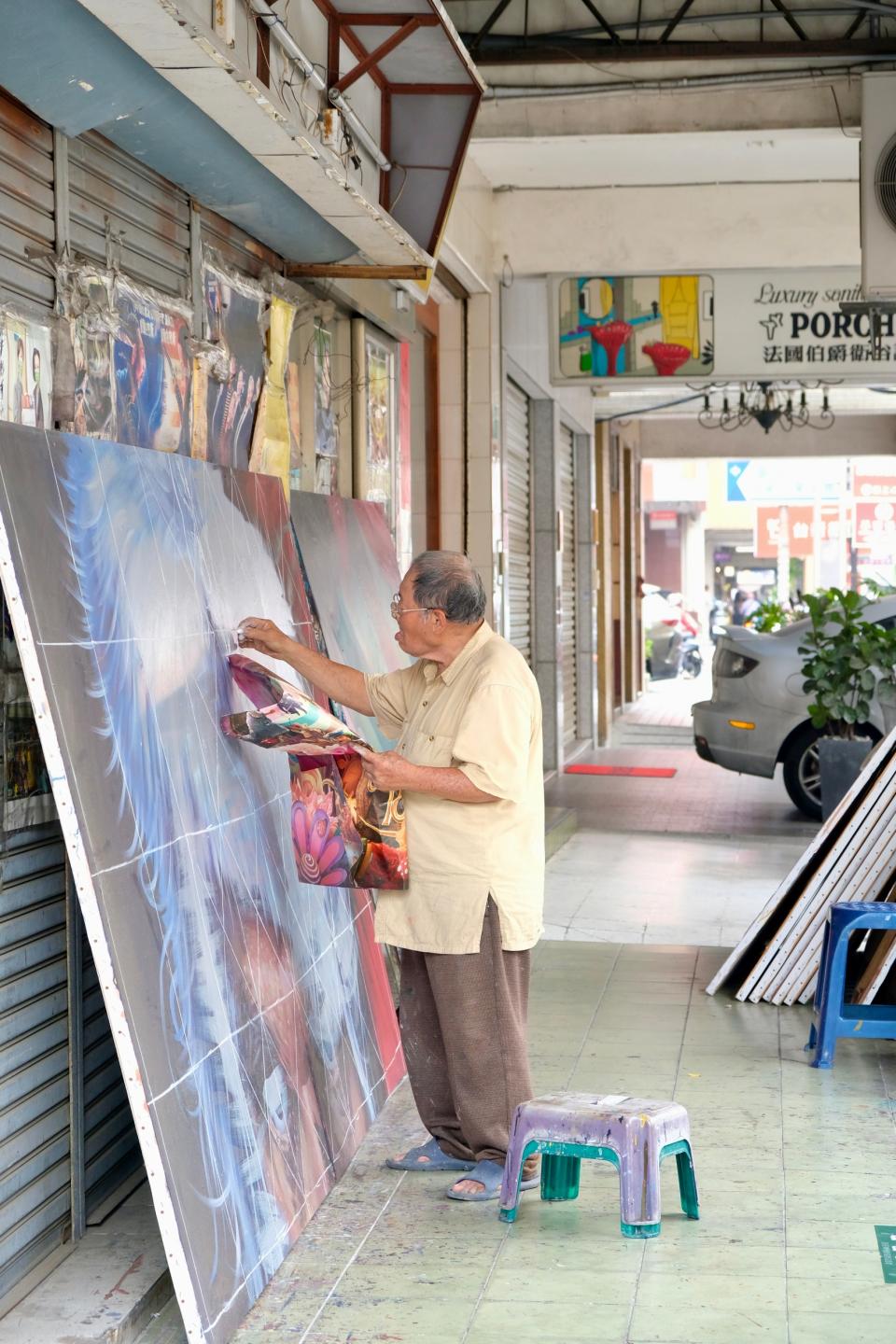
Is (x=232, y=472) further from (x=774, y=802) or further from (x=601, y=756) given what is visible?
(x=601, y=756)

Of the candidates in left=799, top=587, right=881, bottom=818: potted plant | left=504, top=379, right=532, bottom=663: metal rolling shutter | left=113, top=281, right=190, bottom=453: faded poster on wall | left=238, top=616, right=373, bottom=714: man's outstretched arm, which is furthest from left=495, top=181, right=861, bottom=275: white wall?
left=238, top=616, right=373, bottom=714: man's outstretched arm

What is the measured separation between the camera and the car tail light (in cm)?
1206

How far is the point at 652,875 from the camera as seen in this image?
9.45 meters

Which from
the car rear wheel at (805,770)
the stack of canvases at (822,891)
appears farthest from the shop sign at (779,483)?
the stack of canvases at (822,891)

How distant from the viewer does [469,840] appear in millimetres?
4156

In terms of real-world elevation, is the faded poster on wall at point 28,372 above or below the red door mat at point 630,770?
above

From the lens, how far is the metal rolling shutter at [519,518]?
41.5 ft

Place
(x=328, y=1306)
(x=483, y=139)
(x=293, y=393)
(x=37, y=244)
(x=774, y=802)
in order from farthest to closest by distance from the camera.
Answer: (x=774, y=802) → (x=483, y=139) → (x=293, y=393) → (x=37, y=244) → (x=328, y=1306)

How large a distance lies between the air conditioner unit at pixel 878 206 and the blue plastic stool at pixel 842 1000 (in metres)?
3.87

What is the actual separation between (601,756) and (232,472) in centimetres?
1254

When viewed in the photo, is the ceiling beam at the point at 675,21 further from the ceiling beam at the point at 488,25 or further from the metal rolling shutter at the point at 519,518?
the metal rolling shutter at the point at 519,518

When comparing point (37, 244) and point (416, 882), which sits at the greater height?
point (37, 244)

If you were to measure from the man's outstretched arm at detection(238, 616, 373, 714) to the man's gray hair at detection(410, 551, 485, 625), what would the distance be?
1.25 ft

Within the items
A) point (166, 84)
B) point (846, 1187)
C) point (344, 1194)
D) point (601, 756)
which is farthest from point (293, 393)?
point (601, 756)
